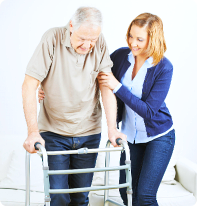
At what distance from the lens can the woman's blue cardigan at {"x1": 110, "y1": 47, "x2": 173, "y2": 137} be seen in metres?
1.86

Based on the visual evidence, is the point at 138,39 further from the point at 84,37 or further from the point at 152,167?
the point at 152,167

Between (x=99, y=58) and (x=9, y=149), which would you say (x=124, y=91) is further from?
(x=9, y=149)

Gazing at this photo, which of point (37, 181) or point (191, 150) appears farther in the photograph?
point (191, 150)

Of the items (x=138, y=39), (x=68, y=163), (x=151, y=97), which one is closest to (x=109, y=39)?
(x=138, y=39)

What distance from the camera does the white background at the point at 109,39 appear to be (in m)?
3.24

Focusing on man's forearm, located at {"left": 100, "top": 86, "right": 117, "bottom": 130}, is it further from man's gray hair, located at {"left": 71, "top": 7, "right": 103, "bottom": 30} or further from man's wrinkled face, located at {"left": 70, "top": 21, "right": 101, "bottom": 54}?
man's gray hair, located at {"left": 71, "top": 7, "right": 103, "bottom": 30}

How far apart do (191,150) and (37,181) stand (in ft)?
6.36

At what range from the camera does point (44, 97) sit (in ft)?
6.13

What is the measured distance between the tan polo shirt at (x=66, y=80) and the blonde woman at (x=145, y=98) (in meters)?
0.14

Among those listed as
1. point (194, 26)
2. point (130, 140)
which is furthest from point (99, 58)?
point (194, 26)

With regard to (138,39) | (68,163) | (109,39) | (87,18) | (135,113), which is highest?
(87,18)

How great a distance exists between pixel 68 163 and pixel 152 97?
68 centimetres

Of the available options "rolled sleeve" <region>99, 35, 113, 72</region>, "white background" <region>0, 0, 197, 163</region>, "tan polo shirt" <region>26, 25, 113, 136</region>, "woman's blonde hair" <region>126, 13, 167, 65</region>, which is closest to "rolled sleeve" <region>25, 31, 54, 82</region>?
"tan polo shirt" <region>26, 25, 113, 136</region>

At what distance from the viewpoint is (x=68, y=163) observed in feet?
6.23
